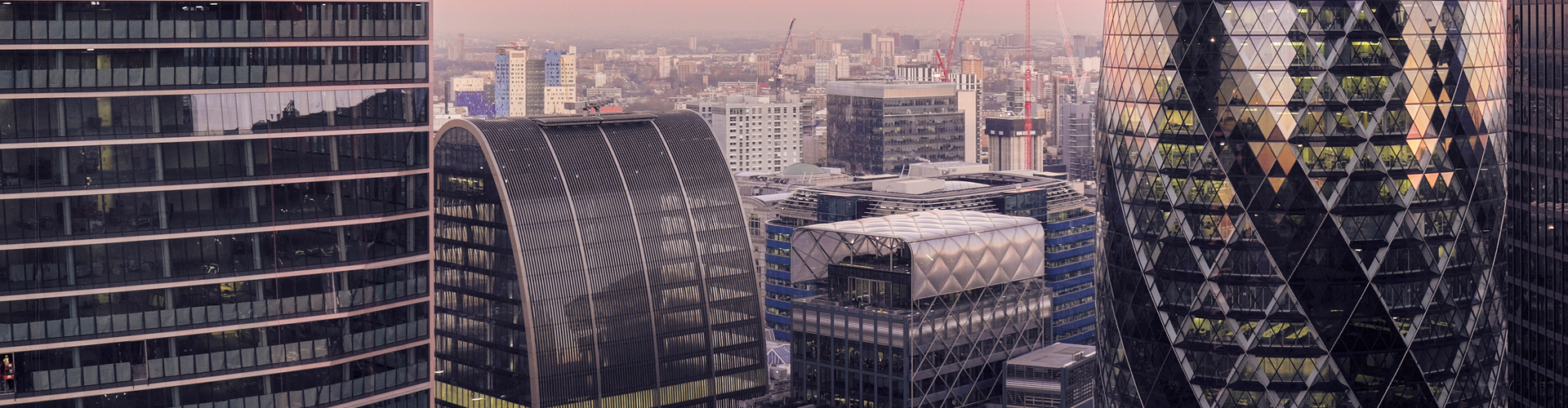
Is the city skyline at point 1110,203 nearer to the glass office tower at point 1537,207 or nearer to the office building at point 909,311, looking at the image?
the glass office tower at point 1537,207

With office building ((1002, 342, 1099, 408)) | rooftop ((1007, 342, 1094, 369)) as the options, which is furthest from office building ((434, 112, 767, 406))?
rooftop ((1007, 342, 1094, 369))

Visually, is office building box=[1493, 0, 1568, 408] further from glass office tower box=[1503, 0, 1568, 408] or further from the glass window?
the glass window

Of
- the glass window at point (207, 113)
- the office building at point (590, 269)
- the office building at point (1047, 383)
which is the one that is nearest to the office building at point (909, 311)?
the office building at point (1047, 383)

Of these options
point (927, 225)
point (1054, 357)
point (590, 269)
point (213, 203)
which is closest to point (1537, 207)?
point (1054, 357)

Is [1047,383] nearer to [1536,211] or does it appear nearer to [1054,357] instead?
[1054,357]

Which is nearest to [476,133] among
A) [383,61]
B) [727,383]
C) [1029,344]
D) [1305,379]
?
Result: [727,383]

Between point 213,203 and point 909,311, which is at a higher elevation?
point 213,203
